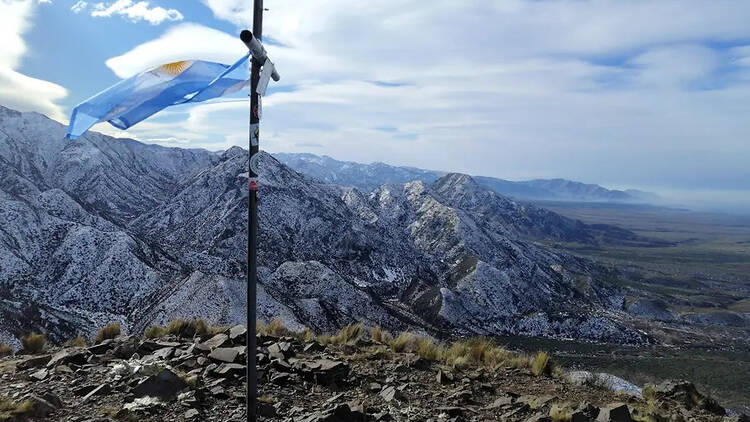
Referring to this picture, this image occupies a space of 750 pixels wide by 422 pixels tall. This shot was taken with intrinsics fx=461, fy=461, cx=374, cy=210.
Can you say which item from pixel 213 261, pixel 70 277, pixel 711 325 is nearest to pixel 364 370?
pixel 70 277

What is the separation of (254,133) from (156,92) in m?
1.95

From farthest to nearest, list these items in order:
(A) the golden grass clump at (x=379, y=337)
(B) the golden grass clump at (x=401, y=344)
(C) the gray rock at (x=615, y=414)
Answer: (A) the golden grass clump at (x=379, y=337) → (B) the golden grass clump at (x=401, y=344) → (C) the gray rock at (x=615, y=414)

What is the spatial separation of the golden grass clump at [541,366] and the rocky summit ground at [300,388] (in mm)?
44

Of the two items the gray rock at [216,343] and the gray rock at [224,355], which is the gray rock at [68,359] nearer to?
the gray rock at [216,343]

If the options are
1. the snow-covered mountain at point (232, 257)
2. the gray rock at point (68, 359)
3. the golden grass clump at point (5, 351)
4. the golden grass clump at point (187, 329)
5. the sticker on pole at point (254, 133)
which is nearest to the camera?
the sticker on pole at point (254, 133)

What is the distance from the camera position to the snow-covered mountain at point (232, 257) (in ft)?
195

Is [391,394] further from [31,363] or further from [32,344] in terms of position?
[32,344]

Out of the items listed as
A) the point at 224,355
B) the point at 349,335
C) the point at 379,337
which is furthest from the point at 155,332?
the point at 379,337

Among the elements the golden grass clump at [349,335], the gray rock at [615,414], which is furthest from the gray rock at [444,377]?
the golden grass clump at [349,335]

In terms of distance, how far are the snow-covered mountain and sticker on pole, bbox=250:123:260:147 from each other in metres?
48.2

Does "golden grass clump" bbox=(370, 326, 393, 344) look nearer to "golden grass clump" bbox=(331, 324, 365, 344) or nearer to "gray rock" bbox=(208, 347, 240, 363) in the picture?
"golden grass clump" bbox=(331, 324, 365, 344)

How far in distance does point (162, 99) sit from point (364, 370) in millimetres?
8229

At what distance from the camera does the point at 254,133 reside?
22.4 feet

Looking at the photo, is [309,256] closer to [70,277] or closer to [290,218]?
[290,218]
